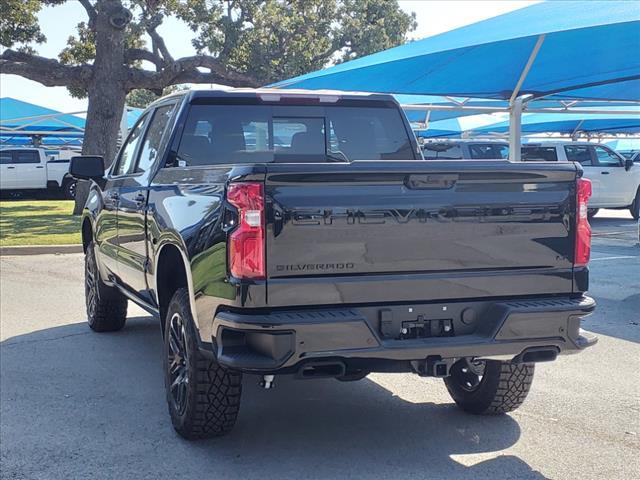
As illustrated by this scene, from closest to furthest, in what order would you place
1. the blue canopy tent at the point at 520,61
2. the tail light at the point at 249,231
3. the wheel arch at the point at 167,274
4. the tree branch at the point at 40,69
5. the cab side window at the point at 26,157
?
the tail light at the point at 249,231
the wheel arch at the point at 167,274
the blue canopy tent at the point at 520,61
the tree branch at the point at 40,69
the cab side window at the point at 26,157

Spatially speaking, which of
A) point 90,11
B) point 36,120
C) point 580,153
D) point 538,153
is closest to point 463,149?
point 538,153

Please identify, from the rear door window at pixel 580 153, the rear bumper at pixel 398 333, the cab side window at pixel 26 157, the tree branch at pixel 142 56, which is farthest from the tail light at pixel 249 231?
the cab side window at pixel 26 157

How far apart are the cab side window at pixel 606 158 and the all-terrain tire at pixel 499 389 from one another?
16289 mm

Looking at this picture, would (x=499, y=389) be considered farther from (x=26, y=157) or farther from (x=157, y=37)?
(x=26, y=157)

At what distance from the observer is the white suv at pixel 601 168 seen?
1950cm

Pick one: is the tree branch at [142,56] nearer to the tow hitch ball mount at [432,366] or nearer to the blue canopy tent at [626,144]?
the tow hitch ball mount at [432,366]

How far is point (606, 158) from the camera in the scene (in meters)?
20.1

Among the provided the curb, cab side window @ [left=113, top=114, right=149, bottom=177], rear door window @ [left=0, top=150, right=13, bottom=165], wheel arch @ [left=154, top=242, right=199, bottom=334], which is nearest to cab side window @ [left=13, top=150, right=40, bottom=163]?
rear door window @ [left=0, top=150, right=13, bottom=165]

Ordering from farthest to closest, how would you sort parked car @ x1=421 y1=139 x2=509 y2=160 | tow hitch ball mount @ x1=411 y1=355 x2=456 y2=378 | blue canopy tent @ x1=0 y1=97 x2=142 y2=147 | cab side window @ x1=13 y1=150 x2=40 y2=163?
blue canopy tent @ x1=0 y1=97 x2=142 y2=147
cab side window @ x1=13 y1=150 x2=40 y2=163
parked car @ x1=421 y1=139 x2=509 y2=160
tow hitch ball mount @ x1=411 y1=355 x2=456 y2=378

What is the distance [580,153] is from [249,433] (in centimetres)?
1711

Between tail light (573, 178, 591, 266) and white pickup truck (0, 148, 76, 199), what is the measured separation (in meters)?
26.4

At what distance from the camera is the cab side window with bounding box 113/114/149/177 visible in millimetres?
6605

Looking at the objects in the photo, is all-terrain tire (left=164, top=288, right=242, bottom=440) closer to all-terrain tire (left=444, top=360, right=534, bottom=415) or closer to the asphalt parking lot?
the asphalt parking lot

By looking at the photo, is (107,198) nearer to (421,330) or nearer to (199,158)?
(199,158)
